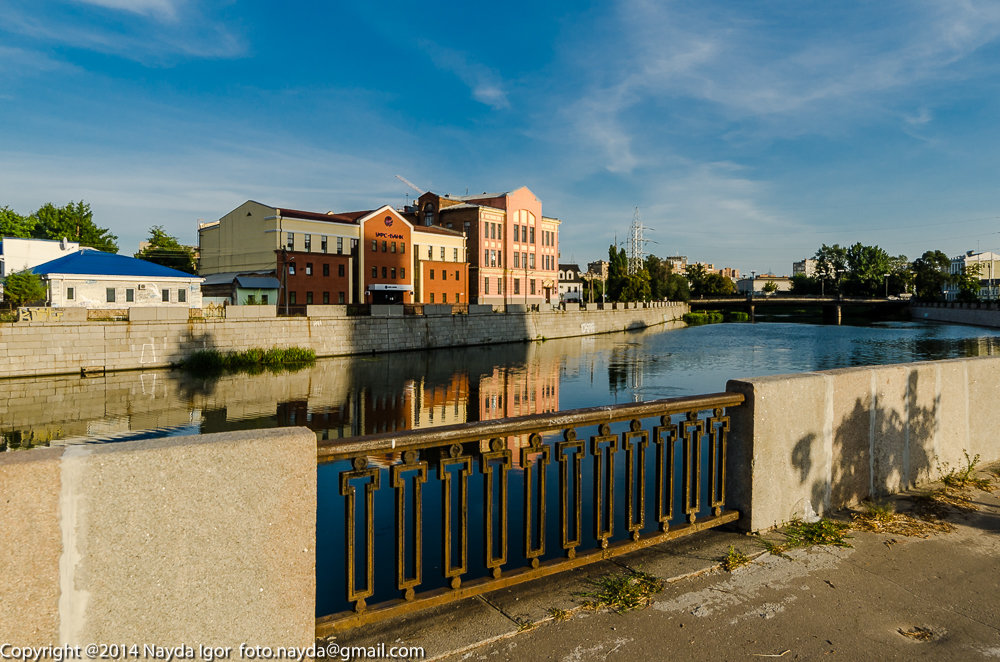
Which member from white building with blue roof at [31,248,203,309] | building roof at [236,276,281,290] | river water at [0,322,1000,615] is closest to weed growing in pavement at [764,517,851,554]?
river water at [0,322,1000,615]

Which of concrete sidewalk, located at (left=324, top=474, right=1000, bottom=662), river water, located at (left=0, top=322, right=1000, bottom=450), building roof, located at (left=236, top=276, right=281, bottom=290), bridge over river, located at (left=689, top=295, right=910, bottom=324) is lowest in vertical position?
river water, located at (left=0, top=322, right=1000, bottom=450)

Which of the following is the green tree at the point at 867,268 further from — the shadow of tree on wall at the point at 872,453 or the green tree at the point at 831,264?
the shadow of tree on wall at the point at 872,453

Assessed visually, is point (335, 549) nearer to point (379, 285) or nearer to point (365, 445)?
point (365, 445)

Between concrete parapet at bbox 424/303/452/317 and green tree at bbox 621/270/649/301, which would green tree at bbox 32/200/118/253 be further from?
green tree at bbox 621/270/649/301

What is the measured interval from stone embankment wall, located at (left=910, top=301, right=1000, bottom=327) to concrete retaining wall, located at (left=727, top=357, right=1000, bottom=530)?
3564 inches

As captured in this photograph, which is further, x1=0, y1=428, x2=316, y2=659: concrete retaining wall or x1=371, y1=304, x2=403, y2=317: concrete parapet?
x1=371, y1=304, x2=403, y2=317: concrete parapet

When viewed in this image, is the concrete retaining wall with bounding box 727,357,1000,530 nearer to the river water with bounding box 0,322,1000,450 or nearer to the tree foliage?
the river water with bounding box 0,322,1000,450

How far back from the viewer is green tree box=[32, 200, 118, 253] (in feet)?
230

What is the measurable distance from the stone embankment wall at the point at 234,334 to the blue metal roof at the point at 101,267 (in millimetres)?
9442

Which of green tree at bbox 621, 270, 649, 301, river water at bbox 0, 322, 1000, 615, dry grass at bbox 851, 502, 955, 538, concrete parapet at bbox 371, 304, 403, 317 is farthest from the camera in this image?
green tree at bbox 621, 270, 649, 301

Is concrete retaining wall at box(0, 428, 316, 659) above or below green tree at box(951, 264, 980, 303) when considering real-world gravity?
below

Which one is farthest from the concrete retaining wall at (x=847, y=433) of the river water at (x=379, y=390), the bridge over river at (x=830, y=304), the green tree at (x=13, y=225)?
the bridge over river at (x=830, y=304)

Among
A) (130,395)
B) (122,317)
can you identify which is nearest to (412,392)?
(130,395)

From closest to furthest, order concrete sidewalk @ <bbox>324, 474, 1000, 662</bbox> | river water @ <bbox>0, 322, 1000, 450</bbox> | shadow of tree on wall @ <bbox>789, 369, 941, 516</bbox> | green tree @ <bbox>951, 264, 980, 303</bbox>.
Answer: concrete sidewalk @ <bbox>324, 474, 1000, 662</bbox> < shadow of tree on wall @ <bbox>789, 369, 941, 516</bbox> < river water @ <bbox>0, 322, 1000, 450</bbox> < green tree @ <bbox>951, 264, 980, 303</bbox>
